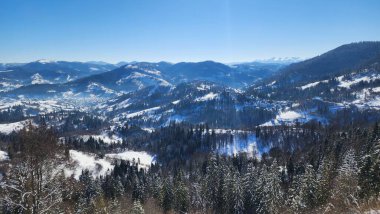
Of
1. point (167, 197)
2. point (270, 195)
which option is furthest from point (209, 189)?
point (270, 195)

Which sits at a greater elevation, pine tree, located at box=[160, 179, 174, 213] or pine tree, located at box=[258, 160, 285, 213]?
pine tree, located at box=[258, 160, 285, 213]

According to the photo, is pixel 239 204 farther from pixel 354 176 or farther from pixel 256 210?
pixel 354 176

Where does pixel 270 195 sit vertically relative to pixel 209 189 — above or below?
above

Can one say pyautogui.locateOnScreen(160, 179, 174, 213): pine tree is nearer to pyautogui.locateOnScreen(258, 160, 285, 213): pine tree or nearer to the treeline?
the treeline

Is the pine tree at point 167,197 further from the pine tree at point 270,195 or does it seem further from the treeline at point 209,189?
the pine tree at point 270,195

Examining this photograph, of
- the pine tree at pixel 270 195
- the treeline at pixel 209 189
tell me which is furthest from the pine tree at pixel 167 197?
the pine tree at pixel 270 195

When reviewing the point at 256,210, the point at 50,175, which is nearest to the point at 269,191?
the point at 256,210

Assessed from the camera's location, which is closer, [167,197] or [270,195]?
[270,195]

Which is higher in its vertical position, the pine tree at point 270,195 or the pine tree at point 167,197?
the pine tree at point 270,195

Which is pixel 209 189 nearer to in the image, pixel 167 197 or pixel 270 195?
pixel 167 197

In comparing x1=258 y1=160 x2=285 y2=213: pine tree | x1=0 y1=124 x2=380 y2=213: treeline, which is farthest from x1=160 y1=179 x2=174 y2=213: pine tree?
x1=258 y1=160 x2=285 y2=213: pine tree

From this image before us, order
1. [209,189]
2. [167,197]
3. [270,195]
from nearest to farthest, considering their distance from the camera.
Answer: [270,195] < [167,197] < [209,189]
